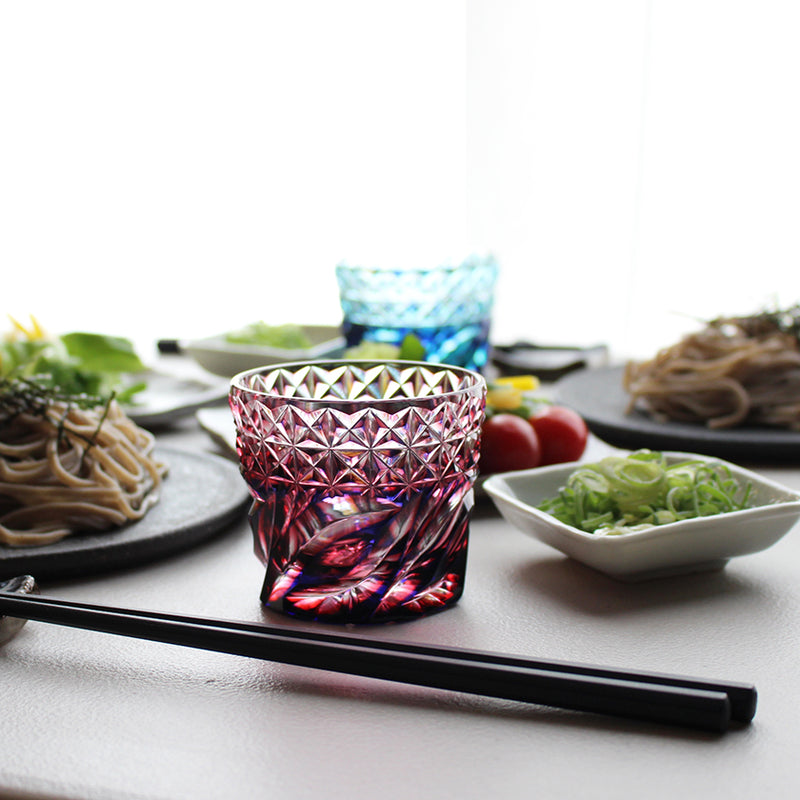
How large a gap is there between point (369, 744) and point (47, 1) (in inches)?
268

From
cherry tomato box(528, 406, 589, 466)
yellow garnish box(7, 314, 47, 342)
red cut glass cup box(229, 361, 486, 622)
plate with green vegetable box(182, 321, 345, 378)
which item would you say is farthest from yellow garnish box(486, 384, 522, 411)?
yellow garnish box(7, 314, 47, 342)

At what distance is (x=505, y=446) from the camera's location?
140cm

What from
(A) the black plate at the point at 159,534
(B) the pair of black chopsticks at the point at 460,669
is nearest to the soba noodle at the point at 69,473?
(A) the black plate at the point at 159,534

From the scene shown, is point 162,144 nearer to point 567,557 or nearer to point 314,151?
point 314,151

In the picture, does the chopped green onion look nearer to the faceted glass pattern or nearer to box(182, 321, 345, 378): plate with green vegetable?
the faceted glass pattern

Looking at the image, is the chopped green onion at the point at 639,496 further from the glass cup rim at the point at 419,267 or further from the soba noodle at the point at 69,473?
the glass cup rim at the point at 419,267

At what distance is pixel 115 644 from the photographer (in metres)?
0.96

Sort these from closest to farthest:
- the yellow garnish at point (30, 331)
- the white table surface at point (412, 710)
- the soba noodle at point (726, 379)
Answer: the white table surface at point (412, 710), the soba noodle at point (726, 379), the yellow garnish at point (30, 331)

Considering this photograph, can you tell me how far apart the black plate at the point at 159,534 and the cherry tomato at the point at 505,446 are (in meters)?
0.36

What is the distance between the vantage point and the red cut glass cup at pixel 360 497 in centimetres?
91

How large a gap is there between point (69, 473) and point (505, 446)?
2.01ft

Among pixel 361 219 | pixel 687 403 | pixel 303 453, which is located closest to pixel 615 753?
pixel 303 453

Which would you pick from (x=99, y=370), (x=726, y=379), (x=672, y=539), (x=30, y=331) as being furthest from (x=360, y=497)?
(x=30, y=331)

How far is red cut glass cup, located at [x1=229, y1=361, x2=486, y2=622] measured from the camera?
0.91 meters
